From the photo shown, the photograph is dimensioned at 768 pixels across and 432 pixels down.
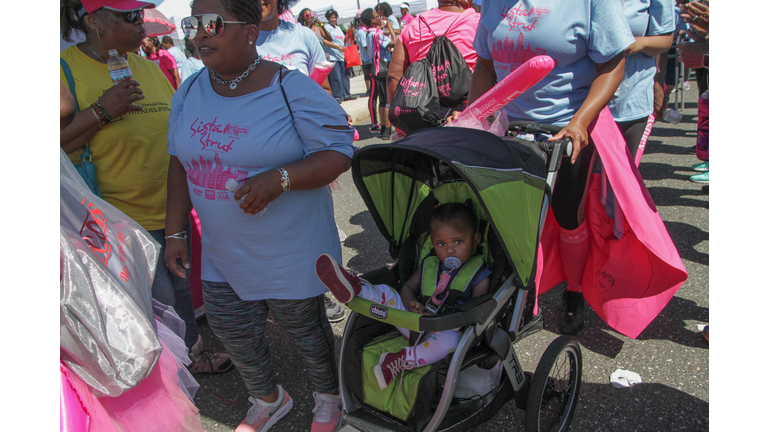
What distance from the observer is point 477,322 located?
1802 millimetres

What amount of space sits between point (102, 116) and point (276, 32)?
5.03ft

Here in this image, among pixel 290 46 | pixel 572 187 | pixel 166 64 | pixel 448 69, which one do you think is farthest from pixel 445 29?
pixel 166 64

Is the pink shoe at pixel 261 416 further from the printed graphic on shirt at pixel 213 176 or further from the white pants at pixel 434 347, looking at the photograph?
the printed graphic on shirt at pixel 213 176

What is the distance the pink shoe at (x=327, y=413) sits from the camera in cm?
230

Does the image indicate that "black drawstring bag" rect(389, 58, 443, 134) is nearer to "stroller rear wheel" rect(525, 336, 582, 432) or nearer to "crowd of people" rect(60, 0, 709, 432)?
"crowd of people" rect(60, 0, 709, 432)

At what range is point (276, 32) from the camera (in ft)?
11.1

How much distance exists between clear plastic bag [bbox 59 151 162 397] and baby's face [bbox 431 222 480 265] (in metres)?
1.17

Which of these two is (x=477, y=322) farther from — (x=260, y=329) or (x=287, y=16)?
(x=287, y=16)

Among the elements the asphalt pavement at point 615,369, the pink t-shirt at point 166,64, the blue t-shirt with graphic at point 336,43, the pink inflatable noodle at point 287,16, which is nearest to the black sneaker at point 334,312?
the asphalt pavement at point 615,369

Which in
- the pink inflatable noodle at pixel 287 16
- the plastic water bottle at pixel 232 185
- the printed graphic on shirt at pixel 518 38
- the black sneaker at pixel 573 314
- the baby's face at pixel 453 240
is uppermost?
the pink inflatable noodle at pixel 287 16

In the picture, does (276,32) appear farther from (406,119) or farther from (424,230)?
(424,230)

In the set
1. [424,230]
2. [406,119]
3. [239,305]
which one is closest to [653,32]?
[406,119]

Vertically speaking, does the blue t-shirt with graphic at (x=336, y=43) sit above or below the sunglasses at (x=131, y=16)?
below

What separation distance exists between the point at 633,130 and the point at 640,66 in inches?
15.1
